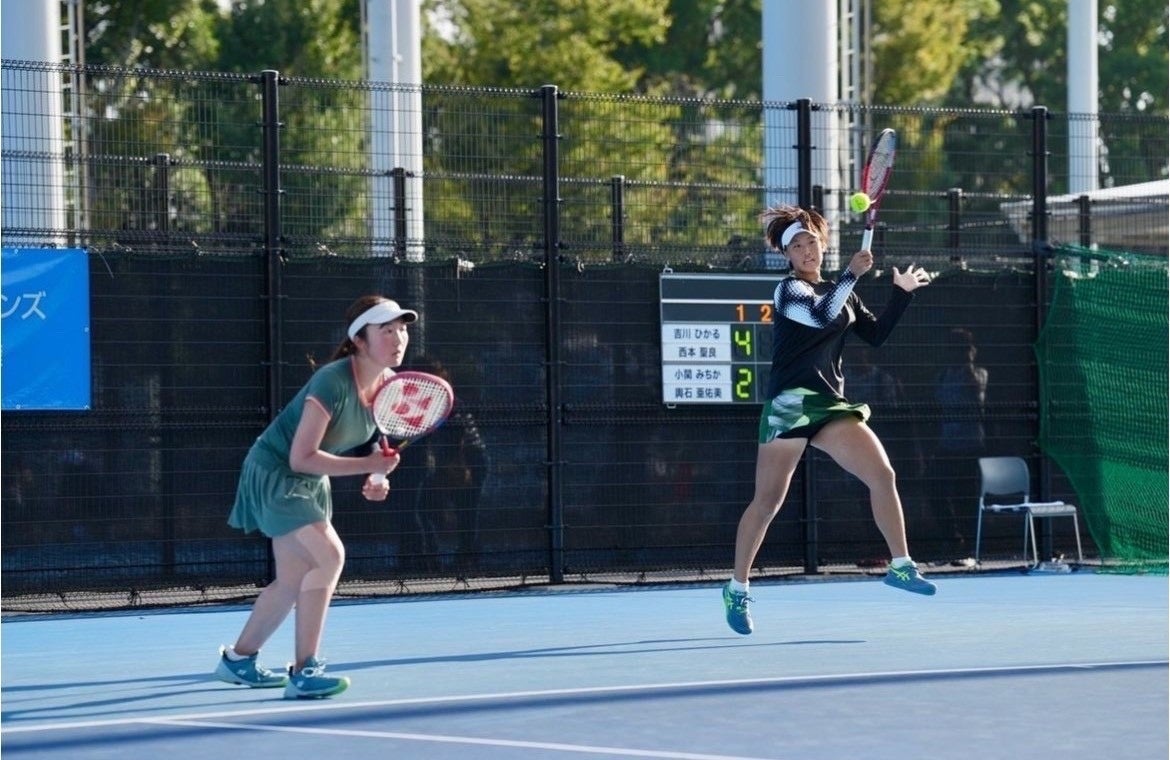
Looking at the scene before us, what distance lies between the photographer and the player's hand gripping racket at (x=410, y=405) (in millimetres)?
7758

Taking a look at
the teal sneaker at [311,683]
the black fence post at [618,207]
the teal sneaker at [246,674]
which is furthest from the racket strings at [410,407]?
the black fence post at [618,207]

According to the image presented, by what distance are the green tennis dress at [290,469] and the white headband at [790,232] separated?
3.18 meters

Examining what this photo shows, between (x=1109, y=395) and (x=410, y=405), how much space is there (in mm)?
8741

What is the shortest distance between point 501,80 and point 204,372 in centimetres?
2756

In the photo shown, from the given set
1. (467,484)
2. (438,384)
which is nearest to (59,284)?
(467,484)

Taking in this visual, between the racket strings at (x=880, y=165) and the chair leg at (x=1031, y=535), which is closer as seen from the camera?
the racket strings at (x=880, y=165)

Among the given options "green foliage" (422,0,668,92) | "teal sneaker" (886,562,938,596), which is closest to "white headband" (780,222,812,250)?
"teal sneaker" (886,562,938,596)

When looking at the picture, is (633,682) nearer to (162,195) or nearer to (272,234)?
(272,234)

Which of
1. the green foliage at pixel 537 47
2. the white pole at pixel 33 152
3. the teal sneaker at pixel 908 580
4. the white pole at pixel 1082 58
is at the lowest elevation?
the teal sneaker at pixel 908 580

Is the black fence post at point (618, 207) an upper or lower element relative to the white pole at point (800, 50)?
lower

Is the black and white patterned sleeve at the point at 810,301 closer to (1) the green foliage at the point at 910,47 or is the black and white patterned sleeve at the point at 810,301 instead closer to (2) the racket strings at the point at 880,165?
(2) the racket strings at the point at 880,165

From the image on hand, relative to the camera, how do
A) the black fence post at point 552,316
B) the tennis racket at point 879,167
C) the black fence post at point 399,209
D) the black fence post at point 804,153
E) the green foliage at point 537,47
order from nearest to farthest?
the tennis racket at point 879,167
the black fence post at point 552,316
the black fence post at point 399,209
the black fence post at point 804,153
the green foliage at point 537,47

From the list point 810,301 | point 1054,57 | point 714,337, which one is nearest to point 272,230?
point 714,337

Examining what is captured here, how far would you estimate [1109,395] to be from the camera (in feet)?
49.9
